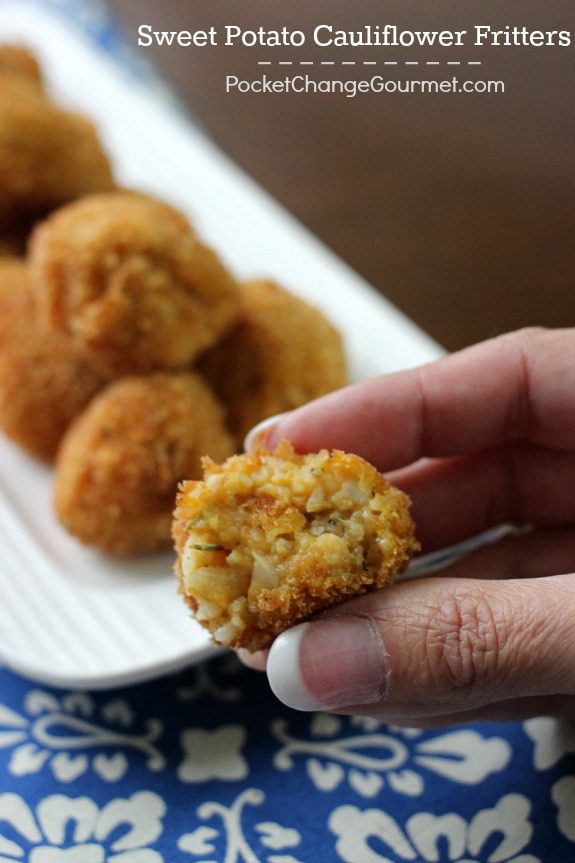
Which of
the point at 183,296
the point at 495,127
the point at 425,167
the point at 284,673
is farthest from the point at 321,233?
the point at 284,673

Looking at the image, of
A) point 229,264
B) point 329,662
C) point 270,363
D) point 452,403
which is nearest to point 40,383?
point 270,363

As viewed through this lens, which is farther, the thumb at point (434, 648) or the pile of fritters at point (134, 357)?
the pile of fritters at point (134, 357)

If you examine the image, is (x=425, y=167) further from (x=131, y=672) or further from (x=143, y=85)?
(x=131, y=672)

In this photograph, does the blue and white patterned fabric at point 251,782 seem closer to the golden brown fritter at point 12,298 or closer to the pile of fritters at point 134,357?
the pile of fritters at point 134,357

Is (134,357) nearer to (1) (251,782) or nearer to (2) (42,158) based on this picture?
(2) (42,158)

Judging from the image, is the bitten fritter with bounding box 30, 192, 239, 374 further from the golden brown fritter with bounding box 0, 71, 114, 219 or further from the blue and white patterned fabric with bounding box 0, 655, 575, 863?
the blue and white patterned fabric with bounding box 0, 655, 575, 863

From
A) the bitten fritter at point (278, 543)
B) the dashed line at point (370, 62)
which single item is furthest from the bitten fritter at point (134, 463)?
the dashed line at point (370, 62)
